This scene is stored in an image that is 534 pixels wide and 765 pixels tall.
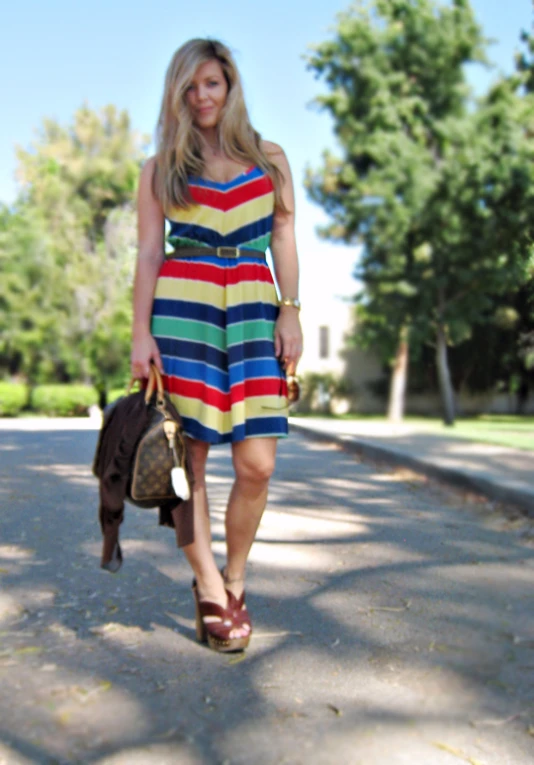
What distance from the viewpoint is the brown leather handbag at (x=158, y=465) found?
3193 millimetres

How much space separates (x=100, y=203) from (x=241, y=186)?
48985 millimetres

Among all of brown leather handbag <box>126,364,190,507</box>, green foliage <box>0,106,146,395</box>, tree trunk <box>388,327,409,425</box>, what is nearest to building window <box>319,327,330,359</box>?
tree trunk <box>388,327,409,425</box>

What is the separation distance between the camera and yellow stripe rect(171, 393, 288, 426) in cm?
339

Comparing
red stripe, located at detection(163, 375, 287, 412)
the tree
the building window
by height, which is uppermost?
the tree

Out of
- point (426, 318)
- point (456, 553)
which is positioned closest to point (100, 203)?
point (426, 318)

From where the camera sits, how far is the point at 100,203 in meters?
51.0

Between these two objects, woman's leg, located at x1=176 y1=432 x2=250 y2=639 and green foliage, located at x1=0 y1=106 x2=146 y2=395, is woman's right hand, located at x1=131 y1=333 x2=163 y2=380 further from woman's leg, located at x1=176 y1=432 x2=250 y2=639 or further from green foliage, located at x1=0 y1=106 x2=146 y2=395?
green foliage, located at x1=0 y1=106 x2=146 y2=395

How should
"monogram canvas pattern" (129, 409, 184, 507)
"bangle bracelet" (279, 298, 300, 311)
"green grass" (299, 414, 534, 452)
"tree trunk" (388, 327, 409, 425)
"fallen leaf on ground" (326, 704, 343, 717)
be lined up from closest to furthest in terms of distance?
"fallen leaf on ground" (326, 704, 343, 717)
"monogram canvas pattern" (129, 409, 184, 507)
"bangle bracelet" (279, 298, 300, 311)
"green grass" (299, 414, 534, 452)
"tree trunk" (388, 327, 409, 425)

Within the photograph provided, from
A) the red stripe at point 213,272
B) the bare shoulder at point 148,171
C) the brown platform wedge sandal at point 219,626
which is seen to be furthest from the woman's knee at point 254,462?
the bare shoulder at point 148,171

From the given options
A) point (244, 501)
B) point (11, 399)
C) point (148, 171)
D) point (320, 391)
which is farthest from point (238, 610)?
point (320, 391)

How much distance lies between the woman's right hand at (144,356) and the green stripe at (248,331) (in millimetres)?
249

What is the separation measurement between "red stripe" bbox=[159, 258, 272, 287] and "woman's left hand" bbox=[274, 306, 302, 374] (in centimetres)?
16

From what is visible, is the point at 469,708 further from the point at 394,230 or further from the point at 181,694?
the point at 394,230

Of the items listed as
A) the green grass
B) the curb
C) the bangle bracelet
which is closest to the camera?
the bangle bracelet
